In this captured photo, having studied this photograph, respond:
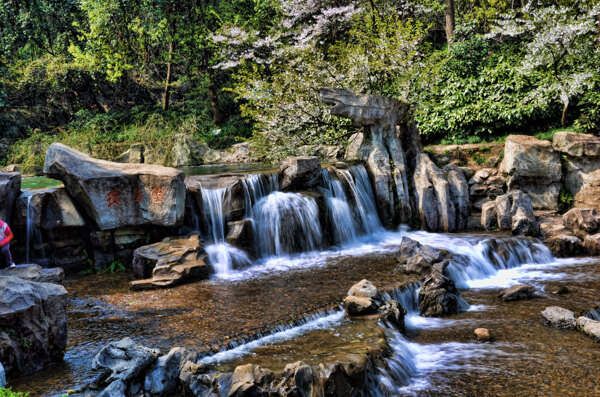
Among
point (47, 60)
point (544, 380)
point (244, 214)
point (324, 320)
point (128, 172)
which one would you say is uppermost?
point (47, 60)

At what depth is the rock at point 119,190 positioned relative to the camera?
1012 centimetres

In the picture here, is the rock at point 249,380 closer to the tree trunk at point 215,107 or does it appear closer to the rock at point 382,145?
the rock at point 382,145

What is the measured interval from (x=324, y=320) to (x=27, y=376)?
4138 millimetres

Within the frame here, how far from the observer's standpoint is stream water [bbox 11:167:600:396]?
565 cm

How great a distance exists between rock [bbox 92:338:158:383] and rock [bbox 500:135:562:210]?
12.8m

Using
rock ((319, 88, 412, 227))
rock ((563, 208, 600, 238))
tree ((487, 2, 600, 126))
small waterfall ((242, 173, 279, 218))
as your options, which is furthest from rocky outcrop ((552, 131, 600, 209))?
small waterfall ((242, 173, 279, 218))

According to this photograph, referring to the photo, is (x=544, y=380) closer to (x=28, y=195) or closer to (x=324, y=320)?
(x=324, y=320)

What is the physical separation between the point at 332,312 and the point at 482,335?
2348mm

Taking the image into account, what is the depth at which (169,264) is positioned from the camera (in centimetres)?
931

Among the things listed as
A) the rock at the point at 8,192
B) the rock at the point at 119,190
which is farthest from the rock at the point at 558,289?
the rock at the point at 8,192

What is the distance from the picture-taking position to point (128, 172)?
10477mm

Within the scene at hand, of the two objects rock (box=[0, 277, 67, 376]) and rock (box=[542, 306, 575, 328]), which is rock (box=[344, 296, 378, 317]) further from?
rock (box=[0, 277, 67, 376])

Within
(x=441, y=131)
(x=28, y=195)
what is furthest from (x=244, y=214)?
(x=441, y=131)

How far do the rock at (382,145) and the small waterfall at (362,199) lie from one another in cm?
21
